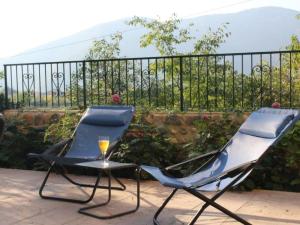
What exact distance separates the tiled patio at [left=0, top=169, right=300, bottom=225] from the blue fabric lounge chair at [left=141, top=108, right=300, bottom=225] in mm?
306

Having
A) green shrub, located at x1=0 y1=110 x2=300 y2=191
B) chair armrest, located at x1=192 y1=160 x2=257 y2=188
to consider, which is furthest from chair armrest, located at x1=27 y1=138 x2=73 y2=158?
chair armrest, located at x1=192 y1=160 x2=257 y2=188

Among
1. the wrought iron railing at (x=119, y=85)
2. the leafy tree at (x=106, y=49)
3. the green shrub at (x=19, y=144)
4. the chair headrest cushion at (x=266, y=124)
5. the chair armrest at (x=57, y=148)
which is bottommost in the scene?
the green shrub at (x=19, y=144)

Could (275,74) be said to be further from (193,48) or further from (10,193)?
(10,193)

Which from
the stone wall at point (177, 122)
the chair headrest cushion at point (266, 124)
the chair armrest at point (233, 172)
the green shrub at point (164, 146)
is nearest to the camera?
the chair armrest at point (233, 172)

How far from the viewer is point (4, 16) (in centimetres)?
1045

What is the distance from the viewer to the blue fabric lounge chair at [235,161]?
3338 mm

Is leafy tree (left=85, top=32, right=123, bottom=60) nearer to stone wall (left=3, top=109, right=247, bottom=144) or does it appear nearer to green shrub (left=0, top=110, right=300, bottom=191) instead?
green shrub (left=0, top=110, right=300, bottom=191)

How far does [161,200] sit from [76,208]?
2.42 ft

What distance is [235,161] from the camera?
153 inches

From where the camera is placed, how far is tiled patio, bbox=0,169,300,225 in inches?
149

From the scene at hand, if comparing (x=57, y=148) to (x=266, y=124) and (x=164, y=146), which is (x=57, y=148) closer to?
(x=164, y=146)

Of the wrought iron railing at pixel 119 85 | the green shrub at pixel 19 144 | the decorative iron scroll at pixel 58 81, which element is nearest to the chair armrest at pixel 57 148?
the green shrub at pixel 19 144

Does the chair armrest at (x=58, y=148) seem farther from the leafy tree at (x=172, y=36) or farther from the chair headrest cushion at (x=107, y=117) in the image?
the leafy tree at (x=172, y=36)

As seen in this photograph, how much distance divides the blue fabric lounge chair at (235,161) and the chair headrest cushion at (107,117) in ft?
2.99
